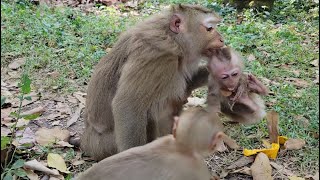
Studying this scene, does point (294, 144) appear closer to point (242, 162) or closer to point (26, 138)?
point (242, 162)

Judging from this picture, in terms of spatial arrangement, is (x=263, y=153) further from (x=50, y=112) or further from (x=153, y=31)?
(x=50, y=112)

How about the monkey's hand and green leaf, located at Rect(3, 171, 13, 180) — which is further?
the monkey's hand

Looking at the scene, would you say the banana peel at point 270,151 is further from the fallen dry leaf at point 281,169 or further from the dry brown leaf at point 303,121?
the dry brown leaf at point 303,121

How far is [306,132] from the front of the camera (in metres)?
4.79

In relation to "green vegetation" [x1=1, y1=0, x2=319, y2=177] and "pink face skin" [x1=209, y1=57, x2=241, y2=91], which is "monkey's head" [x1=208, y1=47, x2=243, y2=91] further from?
"green vegetation" [x1=1, y1=0, x2=319, y2=177]

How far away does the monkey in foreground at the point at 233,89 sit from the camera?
432 cm

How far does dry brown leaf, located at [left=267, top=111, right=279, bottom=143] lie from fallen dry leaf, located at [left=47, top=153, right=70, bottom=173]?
5.97 feet

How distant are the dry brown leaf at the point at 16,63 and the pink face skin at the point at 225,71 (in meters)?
2.89

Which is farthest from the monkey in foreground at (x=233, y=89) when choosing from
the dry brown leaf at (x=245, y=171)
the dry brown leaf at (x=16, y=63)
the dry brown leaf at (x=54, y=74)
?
the dry brown leaf at (x=16, y=63)

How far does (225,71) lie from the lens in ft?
14.2

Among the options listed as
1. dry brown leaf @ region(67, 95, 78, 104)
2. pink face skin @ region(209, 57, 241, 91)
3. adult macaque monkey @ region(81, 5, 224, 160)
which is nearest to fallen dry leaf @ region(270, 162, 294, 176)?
pink face skin @ region(209, 57, 241, 91)

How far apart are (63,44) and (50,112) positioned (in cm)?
178

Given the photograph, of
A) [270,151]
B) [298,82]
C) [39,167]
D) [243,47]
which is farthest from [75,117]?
[243,47]

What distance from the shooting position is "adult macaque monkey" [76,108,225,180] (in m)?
3.12
